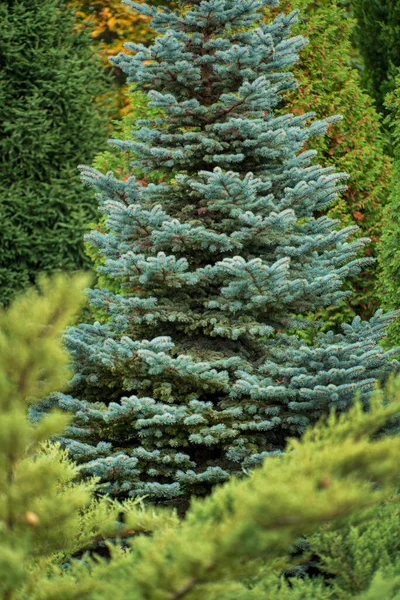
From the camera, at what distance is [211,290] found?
160 inches

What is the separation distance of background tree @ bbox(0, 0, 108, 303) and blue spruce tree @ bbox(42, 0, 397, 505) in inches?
155

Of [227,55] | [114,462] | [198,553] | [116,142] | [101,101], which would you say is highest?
[101,101]

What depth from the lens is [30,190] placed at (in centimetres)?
810

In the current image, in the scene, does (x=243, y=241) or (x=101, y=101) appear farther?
(x=101, y=101)

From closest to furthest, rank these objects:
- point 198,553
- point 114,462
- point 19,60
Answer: point 198,553, point 114,462, point 19,60

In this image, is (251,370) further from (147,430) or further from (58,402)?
(58,402)

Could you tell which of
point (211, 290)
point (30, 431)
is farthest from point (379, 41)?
point (30, 431)

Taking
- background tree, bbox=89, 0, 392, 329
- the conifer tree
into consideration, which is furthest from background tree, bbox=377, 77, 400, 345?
the conifer tree

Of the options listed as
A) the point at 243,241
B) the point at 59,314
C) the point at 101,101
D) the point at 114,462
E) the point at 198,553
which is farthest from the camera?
the point at 101,101

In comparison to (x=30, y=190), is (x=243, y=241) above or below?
below

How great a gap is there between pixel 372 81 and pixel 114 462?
6.11 meters

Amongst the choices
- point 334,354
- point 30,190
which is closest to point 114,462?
point 334,354

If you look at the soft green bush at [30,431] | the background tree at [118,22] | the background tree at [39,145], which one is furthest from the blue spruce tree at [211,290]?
the background tree at [118,22]

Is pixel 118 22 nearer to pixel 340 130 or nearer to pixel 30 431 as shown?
pixel 340 130
